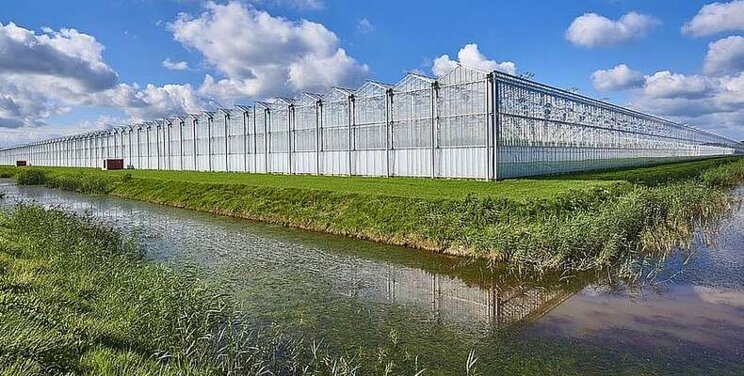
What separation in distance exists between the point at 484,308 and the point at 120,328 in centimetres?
731

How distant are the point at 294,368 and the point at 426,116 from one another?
28.8 meters

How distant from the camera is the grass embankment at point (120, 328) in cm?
635

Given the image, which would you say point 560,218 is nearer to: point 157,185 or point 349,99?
point 349,99

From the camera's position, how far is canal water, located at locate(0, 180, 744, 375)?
8828 millimetres

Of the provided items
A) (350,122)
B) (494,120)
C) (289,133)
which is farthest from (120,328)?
(289,133)

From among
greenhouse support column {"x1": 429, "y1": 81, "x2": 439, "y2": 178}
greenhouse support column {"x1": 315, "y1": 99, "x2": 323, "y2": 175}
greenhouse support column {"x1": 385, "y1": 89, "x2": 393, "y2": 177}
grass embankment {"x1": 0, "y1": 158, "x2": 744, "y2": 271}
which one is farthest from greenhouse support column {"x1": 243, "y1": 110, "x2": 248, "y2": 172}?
greenhouse support column {"x1": 429, "y1": 81, "x2": 439, "y2": 178}

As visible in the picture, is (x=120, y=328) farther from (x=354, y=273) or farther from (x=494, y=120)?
(x=494, y=120)

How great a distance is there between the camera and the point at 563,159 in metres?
41.2

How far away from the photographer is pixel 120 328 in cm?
786

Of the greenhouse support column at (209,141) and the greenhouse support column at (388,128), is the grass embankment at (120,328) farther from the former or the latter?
the greenhouse support column at (209,141)

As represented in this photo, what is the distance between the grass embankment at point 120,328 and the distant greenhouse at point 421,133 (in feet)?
78.6

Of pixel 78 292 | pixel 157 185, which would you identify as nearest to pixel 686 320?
pixel 78 292

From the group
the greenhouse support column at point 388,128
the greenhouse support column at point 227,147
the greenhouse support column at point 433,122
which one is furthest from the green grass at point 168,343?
the greenhouse support column at point 227,147

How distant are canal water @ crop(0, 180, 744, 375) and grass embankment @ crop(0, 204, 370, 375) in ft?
3.53
